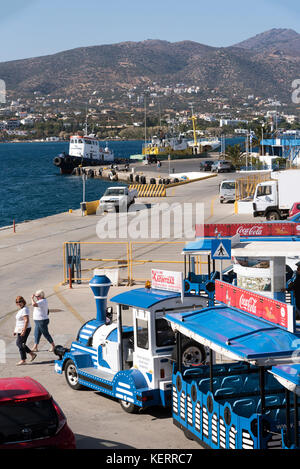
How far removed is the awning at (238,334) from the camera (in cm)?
815

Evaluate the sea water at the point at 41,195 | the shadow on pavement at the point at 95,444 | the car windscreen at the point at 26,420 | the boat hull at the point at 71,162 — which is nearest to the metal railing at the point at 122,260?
the shadow on pavement at the point at 95,444

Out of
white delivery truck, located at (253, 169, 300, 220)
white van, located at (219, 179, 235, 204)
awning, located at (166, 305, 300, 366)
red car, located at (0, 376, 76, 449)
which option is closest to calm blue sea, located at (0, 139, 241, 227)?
white van, located at (219, 179, 235, 204)

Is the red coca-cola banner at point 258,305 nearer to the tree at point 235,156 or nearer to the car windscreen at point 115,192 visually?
the car windscreen at point 115,192

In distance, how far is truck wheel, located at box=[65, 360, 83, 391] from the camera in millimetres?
12691

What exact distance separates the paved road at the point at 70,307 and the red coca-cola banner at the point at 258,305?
2141mm

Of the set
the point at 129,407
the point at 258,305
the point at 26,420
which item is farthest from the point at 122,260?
the point at 26,420

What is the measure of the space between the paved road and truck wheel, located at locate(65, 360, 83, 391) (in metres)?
0.12

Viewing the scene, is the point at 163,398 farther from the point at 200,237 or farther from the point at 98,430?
the point at 200,237

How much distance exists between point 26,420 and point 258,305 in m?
3.71

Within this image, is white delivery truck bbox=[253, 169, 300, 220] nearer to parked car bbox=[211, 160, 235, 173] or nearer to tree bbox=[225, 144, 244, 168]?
parked car bbox=[211, 160, 235, 173]

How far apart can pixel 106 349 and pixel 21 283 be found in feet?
39.0

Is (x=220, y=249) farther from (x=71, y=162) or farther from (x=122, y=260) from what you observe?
(x=71, y=162)

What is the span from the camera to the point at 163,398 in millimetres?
10844
